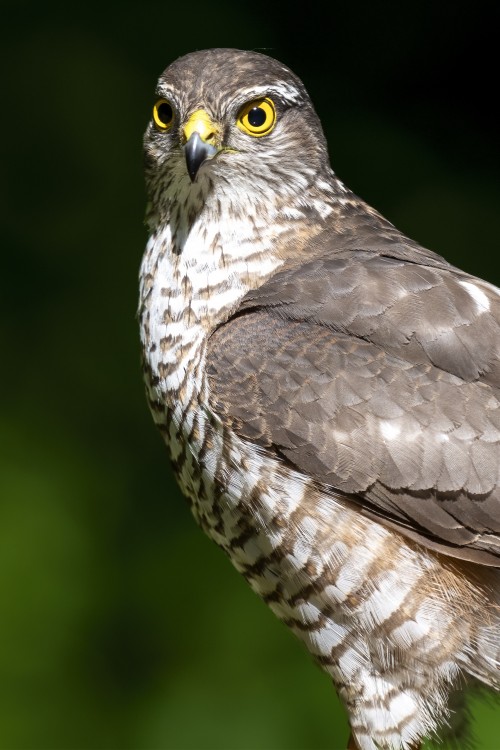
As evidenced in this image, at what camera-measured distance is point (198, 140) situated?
7.90 feet

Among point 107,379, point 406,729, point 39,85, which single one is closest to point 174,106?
point 406,729

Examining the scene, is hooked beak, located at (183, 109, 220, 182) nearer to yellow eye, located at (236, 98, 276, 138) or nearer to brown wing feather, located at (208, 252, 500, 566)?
yellow eye, located at (236, 98, 276, 138)

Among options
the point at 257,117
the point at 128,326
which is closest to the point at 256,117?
the point at 257,117

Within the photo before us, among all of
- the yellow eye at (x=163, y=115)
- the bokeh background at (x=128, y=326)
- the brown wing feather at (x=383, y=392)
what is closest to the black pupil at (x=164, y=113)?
the yellow eye at (x=163, y=115)

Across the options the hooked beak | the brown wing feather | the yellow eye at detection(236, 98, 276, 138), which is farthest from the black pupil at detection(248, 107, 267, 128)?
the brown wing feather

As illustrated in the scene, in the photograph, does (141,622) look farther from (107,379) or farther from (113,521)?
(107,379)

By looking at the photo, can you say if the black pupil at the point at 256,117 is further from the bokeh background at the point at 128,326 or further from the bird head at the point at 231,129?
the bokeh background at the point at 128,326

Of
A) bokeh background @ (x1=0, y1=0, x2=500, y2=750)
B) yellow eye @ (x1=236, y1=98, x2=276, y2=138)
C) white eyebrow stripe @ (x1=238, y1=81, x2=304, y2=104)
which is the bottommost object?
bokeh background @ (x1=0, y1=0, x2=500, y2=750)

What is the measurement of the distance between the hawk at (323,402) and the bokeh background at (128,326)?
4.93 ft

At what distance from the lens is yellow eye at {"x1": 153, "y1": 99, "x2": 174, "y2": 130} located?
257cm

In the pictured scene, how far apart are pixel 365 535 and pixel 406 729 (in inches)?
18.2

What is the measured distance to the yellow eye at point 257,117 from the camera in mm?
2525

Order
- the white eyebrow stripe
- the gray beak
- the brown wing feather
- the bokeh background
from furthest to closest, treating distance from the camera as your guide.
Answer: the bokeh background
the white eyebrow stripe
the gray beak
the brown wing feather

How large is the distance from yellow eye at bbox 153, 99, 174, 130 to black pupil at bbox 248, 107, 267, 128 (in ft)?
0.58
